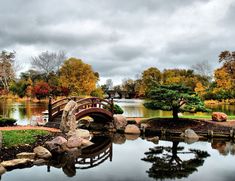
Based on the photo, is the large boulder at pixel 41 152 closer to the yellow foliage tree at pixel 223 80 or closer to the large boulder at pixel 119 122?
the large boulder at pixel 119 122

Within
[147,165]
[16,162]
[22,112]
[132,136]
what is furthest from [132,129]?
[22,112]

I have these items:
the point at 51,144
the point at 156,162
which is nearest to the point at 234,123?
the point at 156,162

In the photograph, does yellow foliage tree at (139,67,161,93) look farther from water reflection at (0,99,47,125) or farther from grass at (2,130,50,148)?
grass at (2,130,50,148)

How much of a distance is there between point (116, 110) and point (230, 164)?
12.4m

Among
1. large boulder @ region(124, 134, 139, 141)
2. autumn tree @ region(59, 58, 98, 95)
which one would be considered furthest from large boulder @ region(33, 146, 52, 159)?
autumn tree @ region(59, 58, 98, 95)

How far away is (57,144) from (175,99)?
8864 mm

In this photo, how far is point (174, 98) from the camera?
19375mm

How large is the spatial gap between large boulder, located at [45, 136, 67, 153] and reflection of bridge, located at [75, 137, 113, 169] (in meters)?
0.93

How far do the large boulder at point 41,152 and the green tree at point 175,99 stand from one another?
9.29 m

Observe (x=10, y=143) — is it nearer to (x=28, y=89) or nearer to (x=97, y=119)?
(x=97, y=119)

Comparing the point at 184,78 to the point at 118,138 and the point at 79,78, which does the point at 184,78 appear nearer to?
the point at 79,78

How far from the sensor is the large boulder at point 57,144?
43.1 ft

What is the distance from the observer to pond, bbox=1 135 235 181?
10227 millimetres

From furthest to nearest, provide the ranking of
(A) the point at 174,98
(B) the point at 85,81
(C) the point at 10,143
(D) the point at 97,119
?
(B) the point at 85,81
(D) the point at 97,119
(A) the point at 174,98
(C) the point at 10,143
